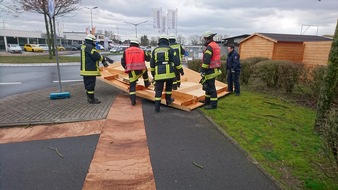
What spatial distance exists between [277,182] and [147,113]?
3472 millimetres

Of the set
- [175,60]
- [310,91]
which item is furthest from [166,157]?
[310,91]

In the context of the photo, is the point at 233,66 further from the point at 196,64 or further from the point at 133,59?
the point at 196,64

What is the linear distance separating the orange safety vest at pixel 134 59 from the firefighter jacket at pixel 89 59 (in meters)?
0.76

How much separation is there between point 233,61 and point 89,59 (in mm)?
4560

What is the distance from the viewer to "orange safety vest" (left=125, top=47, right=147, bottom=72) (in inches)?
241

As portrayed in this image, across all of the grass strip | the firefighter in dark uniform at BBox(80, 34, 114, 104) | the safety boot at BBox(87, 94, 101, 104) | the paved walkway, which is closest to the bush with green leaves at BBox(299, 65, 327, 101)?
the grass strip

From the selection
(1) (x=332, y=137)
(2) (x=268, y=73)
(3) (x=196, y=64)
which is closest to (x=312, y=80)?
(2) (x=268, y=73)

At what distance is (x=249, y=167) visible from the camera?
10.5ft

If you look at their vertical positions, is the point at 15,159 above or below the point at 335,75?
below

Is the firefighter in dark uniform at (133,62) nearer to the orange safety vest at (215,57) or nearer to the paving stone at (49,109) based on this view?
the paving stone at (49,109)

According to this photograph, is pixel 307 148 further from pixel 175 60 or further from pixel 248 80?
pixel 248 80

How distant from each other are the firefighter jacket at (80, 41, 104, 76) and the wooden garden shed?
9.72m

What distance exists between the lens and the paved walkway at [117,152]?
9.37 feet

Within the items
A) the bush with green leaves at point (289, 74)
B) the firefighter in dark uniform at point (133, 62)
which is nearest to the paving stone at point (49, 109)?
the firefighter in dark uniform at point (133, 62)
